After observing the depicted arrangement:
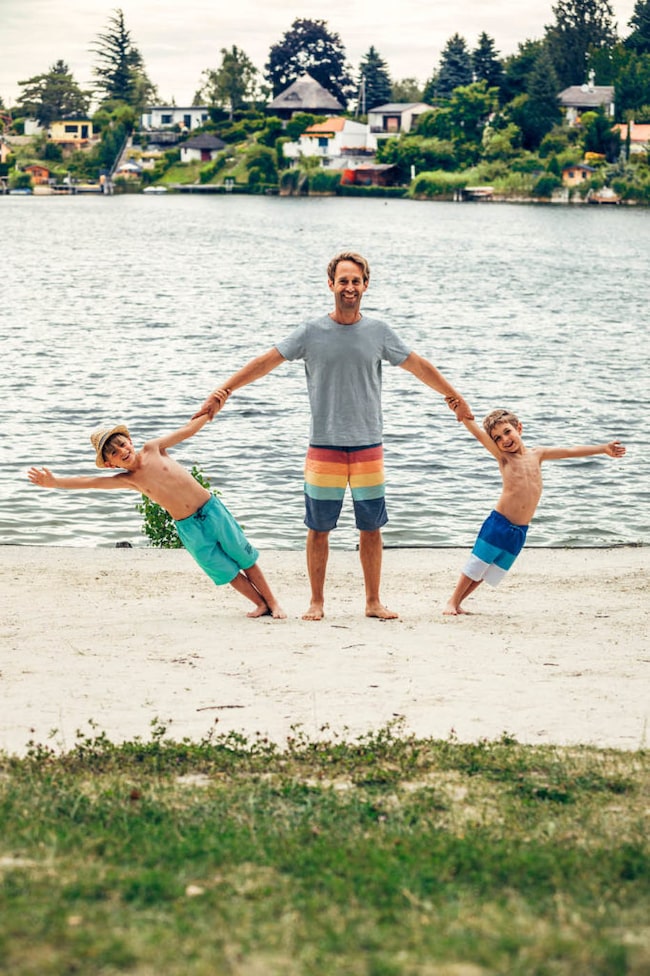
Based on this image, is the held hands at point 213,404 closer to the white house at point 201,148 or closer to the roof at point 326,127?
the roof at point 326,127

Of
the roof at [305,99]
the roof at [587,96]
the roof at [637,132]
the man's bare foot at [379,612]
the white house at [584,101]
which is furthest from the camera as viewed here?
the roof at [305,99]

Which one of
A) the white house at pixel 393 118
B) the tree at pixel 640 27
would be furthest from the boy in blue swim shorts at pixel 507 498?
the tree at pixel 640 27

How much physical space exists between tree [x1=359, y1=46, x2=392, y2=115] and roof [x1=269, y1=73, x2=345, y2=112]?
5.48 meters

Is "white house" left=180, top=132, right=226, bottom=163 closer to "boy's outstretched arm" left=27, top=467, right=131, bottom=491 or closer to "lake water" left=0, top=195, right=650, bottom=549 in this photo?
"lake water" left=0, top=195, right=650, bottom=549

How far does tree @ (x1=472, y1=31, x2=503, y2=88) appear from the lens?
159 metres

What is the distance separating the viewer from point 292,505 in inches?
646

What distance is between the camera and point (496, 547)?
8.83 meters

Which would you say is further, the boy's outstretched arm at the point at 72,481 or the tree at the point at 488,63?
the tree at the point at 488,63

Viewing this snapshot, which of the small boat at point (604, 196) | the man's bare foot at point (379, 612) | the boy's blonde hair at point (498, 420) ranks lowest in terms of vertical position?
the man's bare foot at point (379, 612)

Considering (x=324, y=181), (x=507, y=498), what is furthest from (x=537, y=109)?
(x=507, y=498)

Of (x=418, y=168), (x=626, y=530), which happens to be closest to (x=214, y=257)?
(x=626, y=530)

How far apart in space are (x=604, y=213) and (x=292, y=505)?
350 ft

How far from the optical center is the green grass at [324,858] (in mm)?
3824

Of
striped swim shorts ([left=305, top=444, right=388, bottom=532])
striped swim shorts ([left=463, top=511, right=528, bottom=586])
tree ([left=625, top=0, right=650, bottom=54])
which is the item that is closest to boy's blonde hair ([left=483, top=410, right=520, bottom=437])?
striped swim shorts ([left=463, top=511, right=528, bottom=586])
